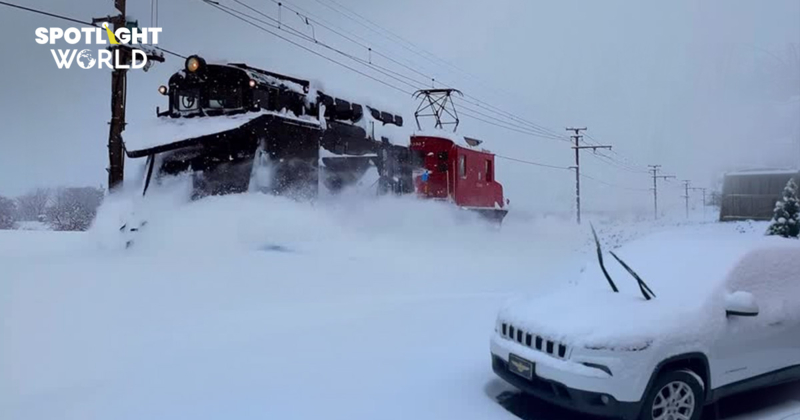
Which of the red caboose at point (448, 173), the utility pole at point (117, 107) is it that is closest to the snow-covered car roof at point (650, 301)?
the red caboose at point (448, 173)

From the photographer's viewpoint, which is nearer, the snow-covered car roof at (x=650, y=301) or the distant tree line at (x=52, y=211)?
the snow-covered car roof at (x=650, y=301)

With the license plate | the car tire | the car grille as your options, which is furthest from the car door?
the license plate

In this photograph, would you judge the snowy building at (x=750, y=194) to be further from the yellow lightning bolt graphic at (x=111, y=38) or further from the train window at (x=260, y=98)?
the yellow lightning bolt graphic at (x=111, y=38)

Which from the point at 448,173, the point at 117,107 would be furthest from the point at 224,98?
the point at 448,173

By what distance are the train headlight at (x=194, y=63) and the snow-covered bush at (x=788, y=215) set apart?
40.0 ft

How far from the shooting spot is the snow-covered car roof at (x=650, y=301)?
405 cm

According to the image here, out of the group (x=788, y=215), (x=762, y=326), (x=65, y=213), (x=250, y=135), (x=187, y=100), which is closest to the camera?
(x=762, y=326)

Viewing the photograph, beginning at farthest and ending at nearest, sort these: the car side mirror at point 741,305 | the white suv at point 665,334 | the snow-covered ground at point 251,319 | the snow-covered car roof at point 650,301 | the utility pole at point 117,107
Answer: the utility pole at point 117,107 < the snow-covered ground at point 251,319 < the car side mirror at point 741,305 < the snow-covered car roof at point 650,301 < the white suv at point 665,334

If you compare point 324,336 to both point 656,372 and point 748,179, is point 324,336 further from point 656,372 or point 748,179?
point 748,179

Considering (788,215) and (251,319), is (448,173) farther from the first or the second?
(251,319)

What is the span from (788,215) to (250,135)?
37.8ft

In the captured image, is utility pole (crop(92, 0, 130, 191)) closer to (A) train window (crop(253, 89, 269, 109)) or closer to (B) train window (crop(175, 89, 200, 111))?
(B) train window (crop(175, 89, 200, 111))

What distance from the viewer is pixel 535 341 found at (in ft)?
14.3

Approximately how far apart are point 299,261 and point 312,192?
2680 mm
